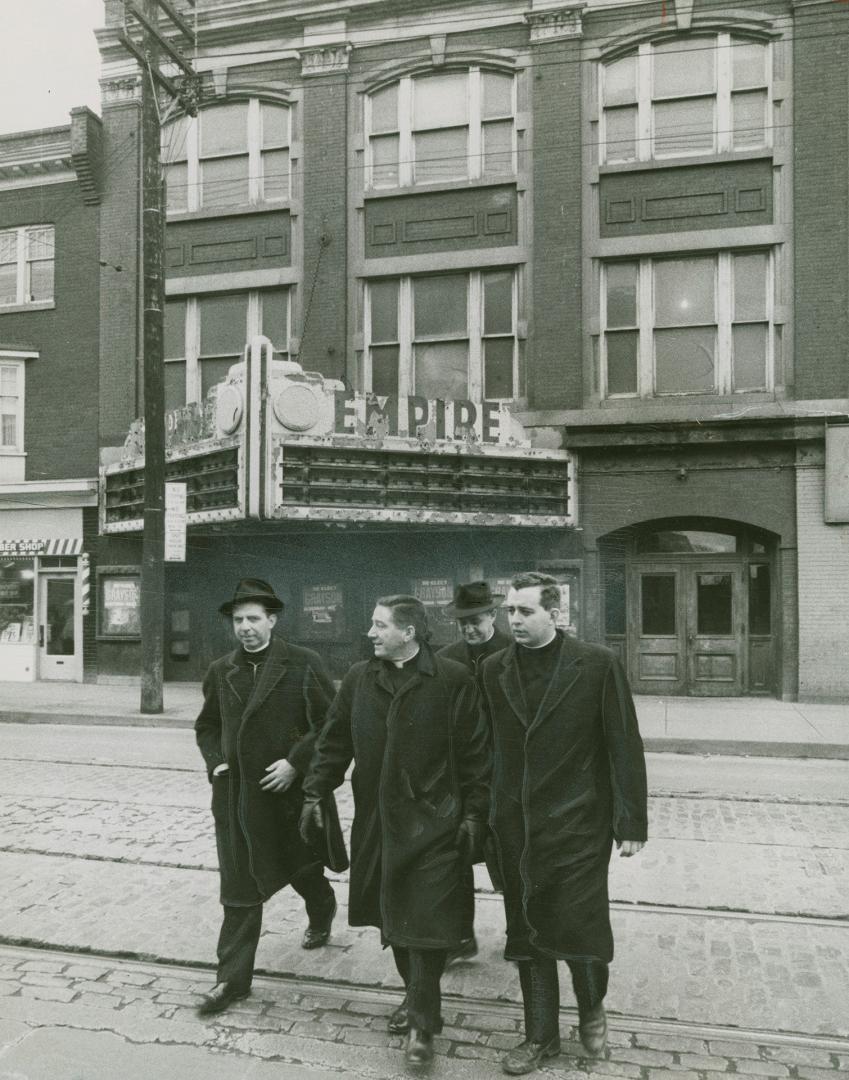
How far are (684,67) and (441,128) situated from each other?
3.93m

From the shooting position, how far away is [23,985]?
4.36 meters

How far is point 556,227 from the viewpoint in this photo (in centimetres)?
1540

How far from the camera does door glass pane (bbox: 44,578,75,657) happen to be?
694 inches

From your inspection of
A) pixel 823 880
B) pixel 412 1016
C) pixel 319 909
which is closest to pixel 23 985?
pixel 319 909

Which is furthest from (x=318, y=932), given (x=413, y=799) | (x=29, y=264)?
(x=29, y=264)

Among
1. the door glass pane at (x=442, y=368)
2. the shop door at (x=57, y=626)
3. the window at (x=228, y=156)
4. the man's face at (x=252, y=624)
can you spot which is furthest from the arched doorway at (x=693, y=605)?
the man's face at (x=252, y=624)

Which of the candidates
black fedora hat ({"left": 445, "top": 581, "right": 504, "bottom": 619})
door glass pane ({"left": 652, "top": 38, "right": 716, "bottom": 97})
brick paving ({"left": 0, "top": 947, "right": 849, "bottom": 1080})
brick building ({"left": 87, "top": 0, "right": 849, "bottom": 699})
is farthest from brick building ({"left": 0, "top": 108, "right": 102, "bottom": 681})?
brick paving ({"left": 0, "top": 947, "right": 849, "bottom": 1080})

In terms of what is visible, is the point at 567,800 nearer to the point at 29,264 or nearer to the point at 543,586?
the point at 543,586

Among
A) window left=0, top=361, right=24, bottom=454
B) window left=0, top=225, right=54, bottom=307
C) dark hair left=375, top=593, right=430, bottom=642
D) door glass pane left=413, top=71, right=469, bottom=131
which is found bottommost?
dark hair left=375, top=593, right=430, bottom=642

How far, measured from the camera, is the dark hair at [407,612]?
3869 mm

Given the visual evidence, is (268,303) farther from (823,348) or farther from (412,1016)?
(412,1016)

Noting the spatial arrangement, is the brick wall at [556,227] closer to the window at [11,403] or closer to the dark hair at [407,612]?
the window at [11,403]

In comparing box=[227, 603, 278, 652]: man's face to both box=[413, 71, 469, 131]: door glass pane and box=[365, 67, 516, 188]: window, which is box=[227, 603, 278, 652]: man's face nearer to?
box=[365, 67, 516, 188]: window

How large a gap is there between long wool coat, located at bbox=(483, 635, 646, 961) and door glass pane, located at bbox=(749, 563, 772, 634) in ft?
39.6
